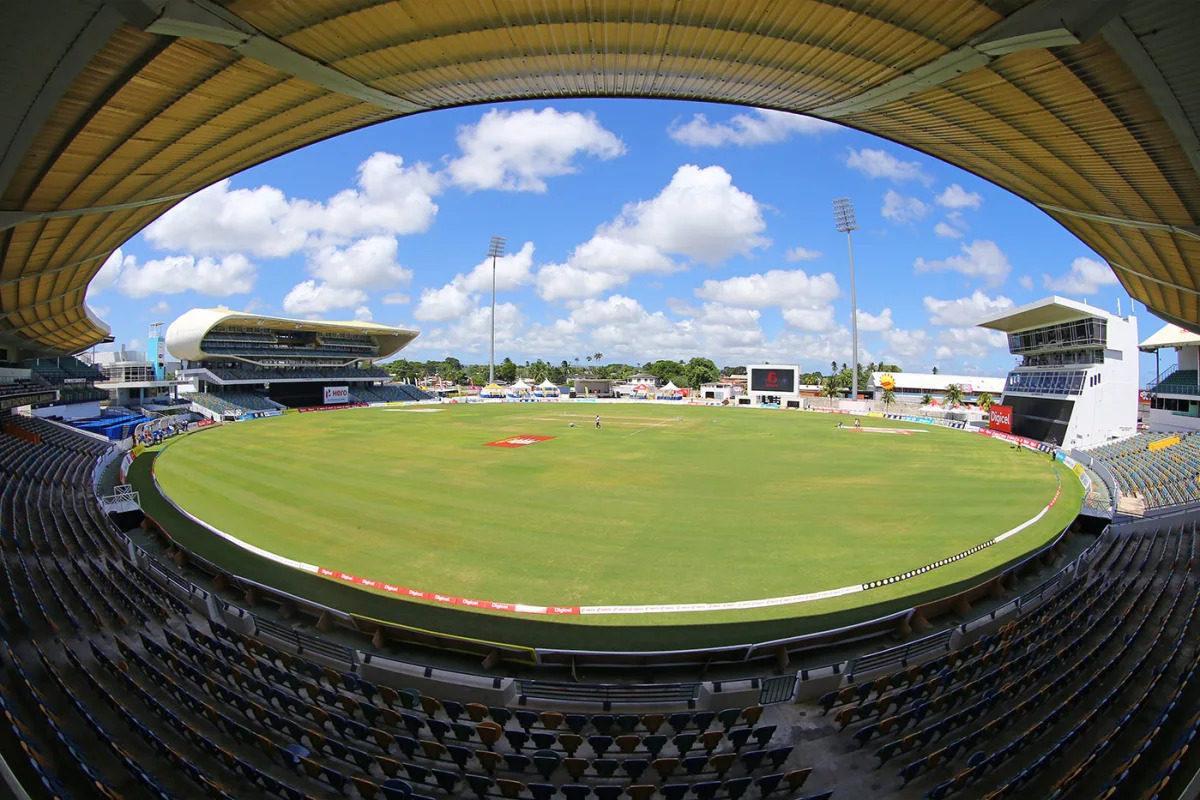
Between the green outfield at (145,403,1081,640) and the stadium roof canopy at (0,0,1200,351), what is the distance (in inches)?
451

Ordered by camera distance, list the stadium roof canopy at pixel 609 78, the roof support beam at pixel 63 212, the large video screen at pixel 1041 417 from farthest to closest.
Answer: the large video screen at pixel 1041 417
the roof support beam at pixel 63 212
the stadium roof canopy at pixel 609 78

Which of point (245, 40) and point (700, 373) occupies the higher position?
point (245, 40)

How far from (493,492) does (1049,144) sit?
2327cm

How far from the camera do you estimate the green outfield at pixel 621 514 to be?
47.0 ft

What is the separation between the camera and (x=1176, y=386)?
48.7 m

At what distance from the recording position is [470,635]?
38.4ft

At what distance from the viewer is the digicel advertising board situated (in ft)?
163

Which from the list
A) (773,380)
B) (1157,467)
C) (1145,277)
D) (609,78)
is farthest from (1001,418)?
(609,78)

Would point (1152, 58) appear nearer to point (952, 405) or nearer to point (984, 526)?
point (984, 526)

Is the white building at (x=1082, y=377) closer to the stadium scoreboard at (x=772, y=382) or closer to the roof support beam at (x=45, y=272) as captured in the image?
the stadium scoreboard at (x=772, y=382)

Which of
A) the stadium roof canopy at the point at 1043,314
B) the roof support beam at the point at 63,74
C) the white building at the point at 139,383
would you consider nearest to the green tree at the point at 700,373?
the stadium roof canopy at the point at 1043,314

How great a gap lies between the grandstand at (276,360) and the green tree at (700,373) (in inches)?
3140

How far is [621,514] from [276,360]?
7900 centimetres

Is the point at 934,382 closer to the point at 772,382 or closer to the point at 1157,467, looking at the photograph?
the point at 772,382
